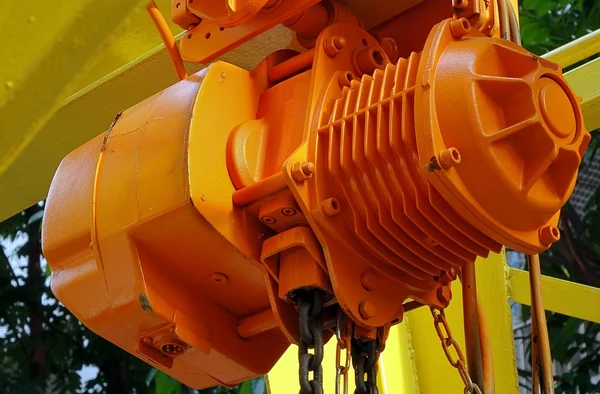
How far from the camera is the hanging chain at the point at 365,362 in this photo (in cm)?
183

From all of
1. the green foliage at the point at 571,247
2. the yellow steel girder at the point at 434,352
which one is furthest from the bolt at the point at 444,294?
the green foliage at the point at 571,247

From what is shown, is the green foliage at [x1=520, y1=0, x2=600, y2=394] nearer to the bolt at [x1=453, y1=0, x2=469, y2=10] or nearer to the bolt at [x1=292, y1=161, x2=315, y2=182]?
the bolt at [x1=453, y1=0, x2=469, y2=10]

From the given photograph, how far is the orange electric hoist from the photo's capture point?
1.67m

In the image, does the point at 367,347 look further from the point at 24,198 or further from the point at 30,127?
the point at 24,198

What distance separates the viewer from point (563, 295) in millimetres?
2977

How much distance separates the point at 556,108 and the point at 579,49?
3.91ft

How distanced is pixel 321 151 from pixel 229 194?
0.21 m

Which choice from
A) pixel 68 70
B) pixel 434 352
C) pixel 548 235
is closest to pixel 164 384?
pixel 434 352

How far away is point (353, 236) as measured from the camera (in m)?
1.80

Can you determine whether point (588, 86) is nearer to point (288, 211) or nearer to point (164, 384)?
point (288, 211)

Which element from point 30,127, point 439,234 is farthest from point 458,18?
point 30,127

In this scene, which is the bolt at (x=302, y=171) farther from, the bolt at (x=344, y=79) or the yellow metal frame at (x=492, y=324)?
the yellow metal frame at (x=492, y=324)

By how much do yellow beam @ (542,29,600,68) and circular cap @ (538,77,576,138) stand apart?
3.59 feet

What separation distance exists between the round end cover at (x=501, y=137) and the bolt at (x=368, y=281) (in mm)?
251
